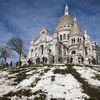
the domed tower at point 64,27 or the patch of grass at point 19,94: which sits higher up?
the domed tower at point 64,27

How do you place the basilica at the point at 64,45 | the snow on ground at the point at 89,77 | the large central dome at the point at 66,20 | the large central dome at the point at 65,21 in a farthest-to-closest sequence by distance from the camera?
the large central dome at the point at 66,20 → the large central dome at the point at 65,21 → the basilica at the point at 64,45 → the snow on ground at the point at 89,77

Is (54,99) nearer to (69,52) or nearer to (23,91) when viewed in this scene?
(23,91)

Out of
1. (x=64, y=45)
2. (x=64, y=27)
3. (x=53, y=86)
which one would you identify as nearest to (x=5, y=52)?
(x=64, y=45)

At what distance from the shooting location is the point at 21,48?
86.1 metres

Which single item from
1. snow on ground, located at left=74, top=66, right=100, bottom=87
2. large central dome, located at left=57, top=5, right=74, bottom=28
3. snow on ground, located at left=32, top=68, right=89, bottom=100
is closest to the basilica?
large central dome, located at left=57, top=5, right=74, bottom=28

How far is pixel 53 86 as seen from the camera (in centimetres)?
3519

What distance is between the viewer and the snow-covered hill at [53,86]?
101ft

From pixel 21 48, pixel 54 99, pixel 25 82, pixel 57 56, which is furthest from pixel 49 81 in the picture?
pixel 57 56

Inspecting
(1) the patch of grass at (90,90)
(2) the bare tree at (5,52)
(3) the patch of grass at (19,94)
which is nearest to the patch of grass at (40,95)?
(3) the patch of grass at (19,94)

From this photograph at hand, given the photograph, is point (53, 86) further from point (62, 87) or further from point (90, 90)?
point (90, 90)

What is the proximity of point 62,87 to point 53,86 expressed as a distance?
1.55m

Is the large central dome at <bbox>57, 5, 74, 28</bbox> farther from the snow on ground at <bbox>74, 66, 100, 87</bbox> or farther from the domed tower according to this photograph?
the snow on ground at <bbox>74, 66, 100, 87</bbox>

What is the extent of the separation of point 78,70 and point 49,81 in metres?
11.5

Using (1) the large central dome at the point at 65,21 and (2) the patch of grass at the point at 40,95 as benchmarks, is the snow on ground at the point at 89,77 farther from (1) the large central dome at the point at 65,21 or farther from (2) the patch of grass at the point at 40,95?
(1) the large central dome at the point at 65,21
